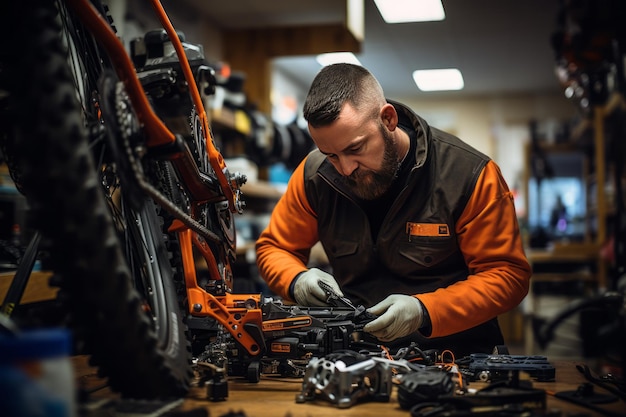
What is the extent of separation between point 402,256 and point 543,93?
6.82m

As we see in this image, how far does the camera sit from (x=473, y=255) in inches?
61.5

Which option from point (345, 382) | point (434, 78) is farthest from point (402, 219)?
point (434, 78)

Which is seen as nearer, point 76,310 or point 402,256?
point 76,310

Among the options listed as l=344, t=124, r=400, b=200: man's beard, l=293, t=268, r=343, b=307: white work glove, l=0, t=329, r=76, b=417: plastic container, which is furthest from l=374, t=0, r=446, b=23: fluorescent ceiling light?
l=0, t=329, r=76, b=417: plastic container

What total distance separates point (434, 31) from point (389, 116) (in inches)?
96.0

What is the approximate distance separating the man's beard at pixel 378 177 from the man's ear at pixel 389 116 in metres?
0.02

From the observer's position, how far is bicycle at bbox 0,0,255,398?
0.71m

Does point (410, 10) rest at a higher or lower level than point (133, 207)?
higher

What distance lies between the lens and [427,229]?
1594mm

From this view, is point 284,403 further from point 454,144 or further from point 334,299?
point 454,144

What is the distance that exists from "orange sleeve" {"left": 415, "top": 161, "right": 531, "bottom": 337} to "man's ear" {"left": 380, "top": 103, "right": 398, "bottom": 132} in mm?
253

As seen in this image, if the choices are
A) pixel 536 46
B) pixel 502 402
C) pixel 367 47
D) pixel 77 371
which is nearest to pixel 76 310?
pixel 77 371

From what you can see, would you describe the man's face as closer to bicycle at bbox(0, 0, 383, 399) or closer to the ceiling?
bicycle at bbox(0, 0, 383, 399)

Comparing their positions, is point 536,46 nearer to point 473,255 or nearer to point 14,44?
point 473,255
